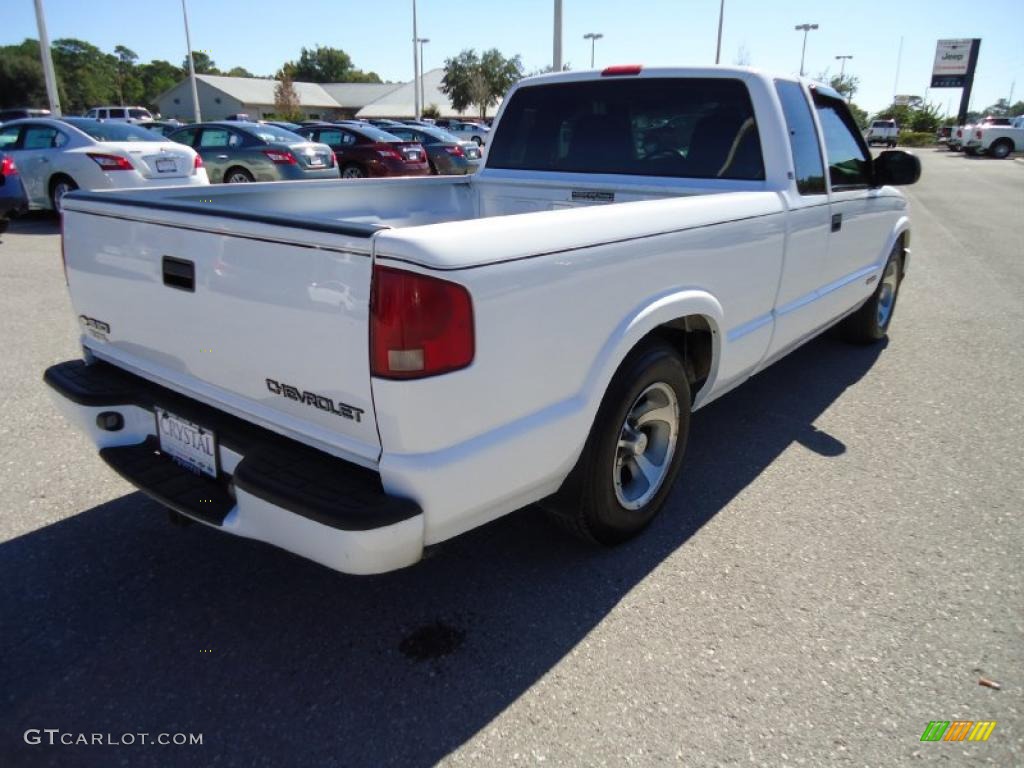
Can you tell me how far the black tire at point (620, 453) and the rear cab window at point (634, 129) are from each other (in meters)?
1.32

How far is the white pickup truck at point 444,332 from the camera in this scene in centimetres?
200

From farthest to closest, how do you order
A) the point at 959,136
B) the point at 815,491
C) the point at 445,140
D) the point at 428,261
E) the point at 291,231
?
the point at 959,136
the point at 445,140
the point at 815,491
the point at 291,231
the point at 428,261

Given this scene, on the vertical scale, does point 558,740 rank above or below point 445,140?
below

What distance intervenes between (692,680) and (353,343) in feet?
5.06

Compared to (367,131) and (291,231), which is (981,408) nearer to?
(291,231)

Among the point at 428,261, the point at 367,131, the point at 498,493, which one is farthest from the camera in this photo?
the point at 367,131

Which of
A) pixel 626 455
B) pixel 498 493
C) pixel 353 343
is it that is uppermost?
pixel 353 343

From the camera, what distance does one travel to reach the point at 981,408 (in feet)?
15.5

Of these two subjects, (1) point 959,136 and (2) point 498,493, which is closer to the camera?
(2) point 498,493

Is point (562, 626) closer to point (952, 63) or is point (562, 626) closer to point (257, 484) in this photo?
point (257, 484)

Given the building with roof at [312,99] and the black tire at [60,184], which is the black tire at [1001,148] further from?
the building with roof at [312,99]

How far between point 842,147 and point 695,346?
7.02 feet

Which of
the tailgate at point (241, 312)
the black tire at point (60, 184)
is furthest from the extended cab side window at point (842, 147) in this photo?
the black tire at point (60, 184)

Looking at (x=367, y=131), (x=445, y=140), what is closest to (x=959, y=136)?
(x=445, y=140)
